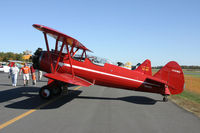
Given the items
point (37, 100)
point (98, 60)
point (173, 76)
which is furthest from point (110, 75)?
point (37, 100)

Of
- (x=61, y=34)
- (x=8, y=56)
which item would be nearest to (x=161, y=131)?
(x=61, y=34)

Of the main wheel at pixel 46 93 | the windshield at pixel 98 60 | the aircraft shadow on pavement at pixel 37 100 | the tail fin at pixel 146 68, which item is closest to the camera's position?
the aircraft shadow on pavement at pixel 37 100

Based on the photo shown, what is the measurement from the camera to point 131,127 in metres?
4.39

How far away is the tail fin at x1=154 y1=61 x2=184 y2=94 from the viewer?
8000 mm

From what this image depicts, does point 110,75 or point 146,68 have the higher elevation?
point 146,68

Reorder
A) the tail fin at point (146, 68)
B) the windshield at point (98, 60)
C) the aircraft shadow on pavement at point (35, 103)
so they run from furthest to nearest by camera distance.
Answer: the tail fin at point (146, 68) → the windshield at point (98, 60) → the aircraft shadow on pavement at point (35, 103)

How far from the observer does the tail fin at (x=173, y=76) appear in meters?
8.00

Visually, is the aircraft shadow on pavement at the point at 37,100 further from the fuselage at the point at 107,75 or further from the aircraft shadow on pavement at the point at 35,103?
the fuselage at the point at 107,75

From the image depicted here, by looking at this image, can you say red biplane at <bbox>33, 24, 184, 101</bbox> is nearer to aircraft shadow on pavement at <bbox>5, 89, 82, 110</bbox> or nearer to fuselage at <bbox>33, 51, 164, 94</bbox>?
fuselage at <bbox>33, 51, 164, 94</bbox>

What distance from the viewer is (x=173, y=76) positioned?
26.9 ft

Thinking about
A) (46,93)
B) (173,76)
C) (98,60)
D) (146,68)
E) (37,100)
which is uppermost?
(98,60)

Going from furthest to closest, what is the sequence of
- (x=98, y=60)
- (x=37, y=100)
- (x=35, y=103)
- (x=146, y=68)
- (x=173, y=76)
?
Result: (x=146, y=68) → (x=98, y=60) → (x=173, y=76) → (x=37, y=100) → (x=35, y=103)

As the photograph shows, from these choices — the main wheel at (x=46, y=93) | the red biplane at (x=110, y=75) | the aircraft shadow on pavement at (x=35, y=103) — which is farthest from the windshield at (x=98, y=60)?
the main wheel at (x=46, y=93)

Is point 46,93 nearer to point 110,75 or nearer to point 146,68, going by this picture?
point 110,75
